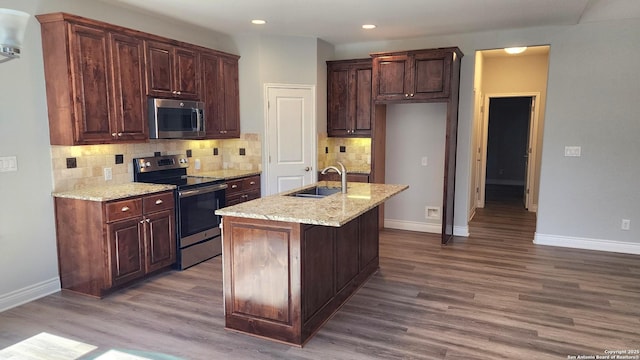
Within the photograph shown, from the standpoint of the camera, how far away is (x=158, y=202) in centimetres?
415

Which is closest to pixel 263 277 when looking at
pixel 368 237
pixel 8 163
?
pixel 368 237

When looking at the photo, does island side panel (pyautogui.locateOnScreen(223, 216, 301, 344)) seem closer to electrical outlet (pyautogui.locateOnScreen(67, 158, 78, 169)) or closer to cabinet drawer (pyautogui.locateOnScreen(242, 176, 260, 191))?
electrical outlet (pyautogui.locateOnScreen(67, 158, 78, 169))

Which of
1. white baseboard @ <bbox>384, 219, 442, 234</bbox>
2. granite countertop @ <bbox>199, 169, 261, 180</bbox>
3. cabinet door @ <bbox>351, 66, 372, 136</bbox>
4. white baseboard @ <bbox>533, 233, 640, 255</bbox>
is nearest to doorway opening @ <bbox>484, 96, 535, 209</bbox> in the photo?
white baseboard @ <bbox>384, 219, 442, 234</bbox>

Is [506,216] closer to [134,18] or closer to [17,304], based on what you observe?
[134,18]

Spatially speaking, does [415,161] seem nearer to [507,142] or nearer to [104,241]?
[104,241]

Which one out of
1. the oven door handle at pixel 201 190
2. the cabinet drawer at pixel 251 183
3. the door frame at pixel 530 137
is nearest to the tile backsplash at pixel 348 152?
the cabinet drawer at pixel 251 183

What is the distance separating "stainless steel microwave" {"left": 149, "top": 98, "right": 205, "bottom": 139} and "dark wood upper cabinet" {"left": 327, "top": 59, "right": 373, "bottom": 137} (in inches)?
79.7

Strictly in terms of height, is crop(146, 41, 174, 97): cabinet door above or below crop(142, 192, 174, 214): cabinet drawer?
above

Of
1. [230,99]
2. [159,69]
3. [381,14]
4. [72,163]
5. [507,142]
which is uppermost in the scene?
[381,14]

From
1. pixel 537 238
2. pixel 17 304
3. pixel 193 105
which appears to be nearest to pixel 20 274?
pixel 17 304

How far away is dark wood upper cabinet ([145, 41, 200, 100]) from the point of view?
14.4ft

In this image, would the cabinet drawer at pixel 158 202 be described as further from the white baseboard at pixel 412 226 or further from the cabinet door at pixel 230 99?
the white baseboard at pixel 412 226

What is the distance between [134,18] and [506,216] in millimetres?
6412

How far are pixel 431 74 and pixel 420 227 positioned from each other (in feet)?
7.45
